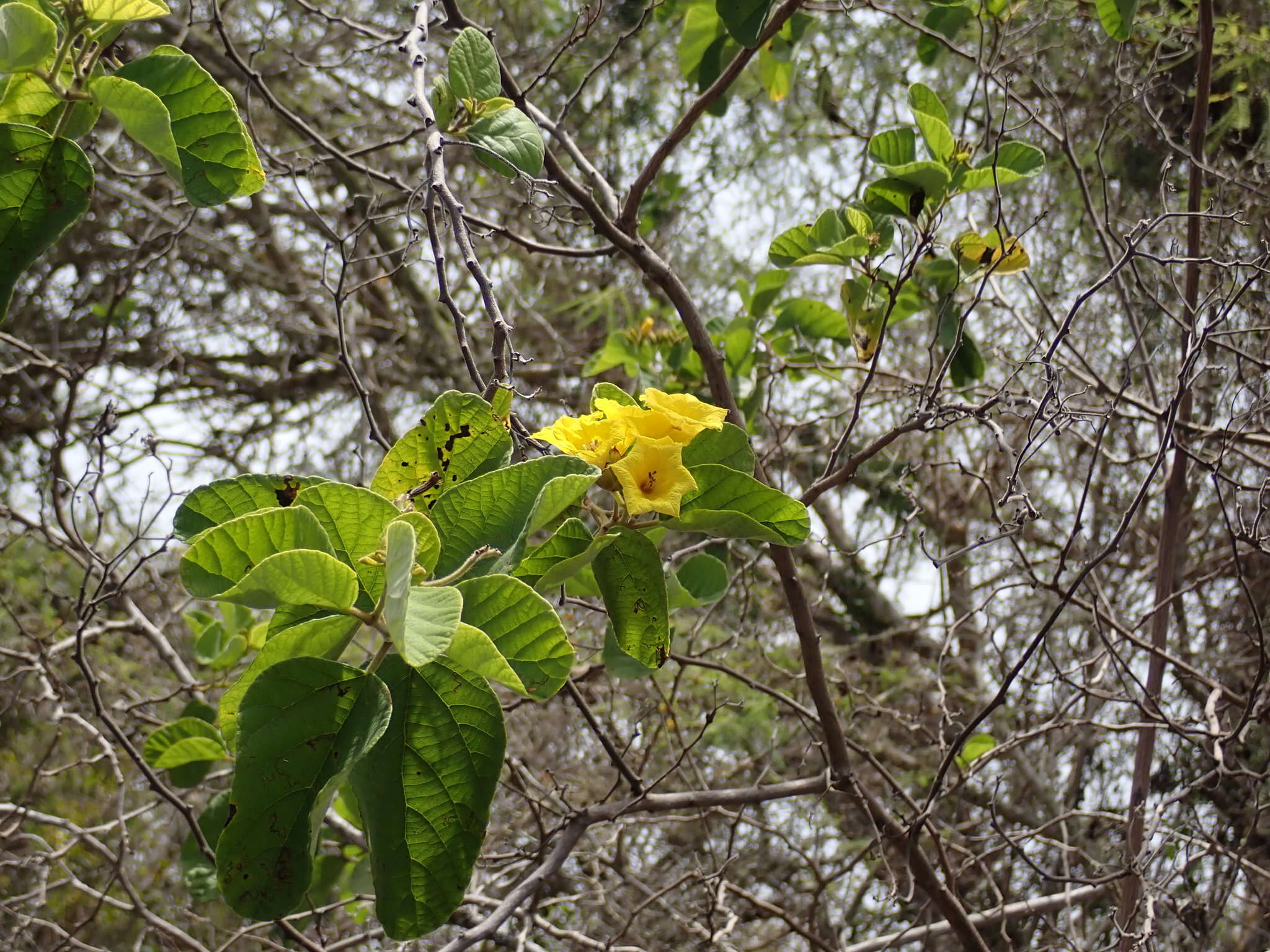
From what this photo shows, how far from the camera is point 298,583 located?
19.6 inches

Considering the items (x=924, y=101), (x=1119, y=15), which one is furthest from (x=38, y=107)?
(x=1119, y=15)

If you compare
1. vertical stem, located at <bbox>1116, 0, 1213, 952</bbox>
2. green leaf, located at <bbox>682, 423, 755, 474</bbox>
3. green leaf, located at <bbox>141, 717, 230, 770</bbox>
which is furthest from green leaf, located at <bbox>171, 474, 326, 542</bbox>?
vertical stem, located at <bbox>1116, 0, 1213, 952</bbox>

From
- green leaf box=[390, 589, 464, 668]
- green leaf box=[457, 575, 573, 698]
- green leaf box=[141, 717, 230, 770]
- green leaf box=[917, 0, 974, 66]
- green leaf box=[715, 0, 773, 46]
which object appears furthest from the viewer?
green leaf box=[917, 0, 974, 66]

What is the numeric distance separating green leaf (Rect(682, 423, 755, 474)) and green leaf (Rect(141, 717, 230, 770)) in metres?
0.89

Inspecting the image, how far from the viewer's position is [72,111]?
0.67 m

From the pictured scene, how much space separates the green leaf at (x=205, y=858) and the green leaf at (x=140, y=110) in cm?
82

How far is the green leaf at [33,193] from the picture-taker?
648 millimetres

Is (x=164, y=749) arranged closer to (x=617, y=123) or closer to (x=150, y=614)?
(x=150, y=614)

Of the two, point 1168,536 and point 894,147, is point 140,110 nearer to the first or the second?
point 894,147

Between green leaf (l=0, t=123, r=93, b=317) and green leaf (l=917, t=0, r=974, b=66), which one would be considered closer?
green leaf (l=0, t=123, r=93, b=317)

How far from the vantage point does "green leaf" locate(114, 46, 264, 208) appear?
2.17 feet

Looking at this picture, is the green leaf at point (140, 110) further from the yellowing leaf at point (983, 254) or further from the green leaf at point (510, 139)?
the yellowing leaf at point (983, 254)

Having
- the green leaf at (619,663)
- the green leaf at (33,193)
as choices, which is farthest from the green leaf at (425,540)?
the green leaf at (619,663)

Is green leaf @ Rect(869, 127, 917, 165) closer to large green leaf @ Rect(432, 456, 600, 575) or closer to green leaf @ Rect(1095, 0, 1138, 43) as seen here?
green leaf @ Rect(1095, 0, 1138, 43)
